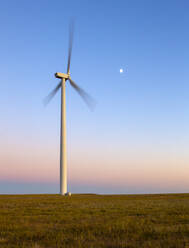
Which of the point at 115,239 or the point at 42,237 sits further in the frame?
the point at 42,237

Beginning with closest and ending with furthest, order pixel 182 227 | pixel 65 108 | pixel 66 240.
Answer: pixel 66 240
pixel 182 227
pixel 65 108

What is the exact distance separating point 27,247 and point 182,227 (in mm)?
8479

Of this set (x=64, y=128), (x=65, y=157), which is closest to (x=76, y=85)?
(x=64, y=128)

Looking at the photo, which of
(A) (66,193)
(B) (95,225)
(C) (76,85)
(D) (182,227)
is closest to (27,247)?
(B) (95,225)

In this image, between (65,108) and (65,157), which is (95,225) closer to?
(65,157)

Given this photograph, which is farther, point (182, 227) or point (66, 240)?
point (182, 227)

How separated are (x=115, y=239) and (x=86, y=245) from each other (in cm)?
171

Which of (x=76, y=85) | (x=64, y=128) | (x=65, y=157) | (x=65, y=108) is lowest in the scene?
(x=65, y=157)

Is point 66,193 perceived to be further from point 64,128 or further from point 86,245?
point 86,245

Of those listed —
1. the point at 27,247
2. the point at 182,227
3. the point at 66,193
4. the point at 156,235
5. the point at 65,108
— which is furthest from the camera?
the point at 65,108

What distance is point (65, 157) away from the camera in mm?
61219

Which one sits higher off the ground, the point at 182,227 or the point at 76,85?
the point at 76,85

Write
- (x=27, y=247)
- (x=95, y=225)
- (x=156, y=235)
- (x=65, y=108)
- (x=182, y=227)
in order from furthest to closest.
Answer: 1. (x=65, y=108)
2. (x=95, y=225)
3. (x=182, y=227)
4. (x=156, y=235)
5. (x=27, y=247)

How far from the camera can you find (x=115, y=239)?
12.1m
